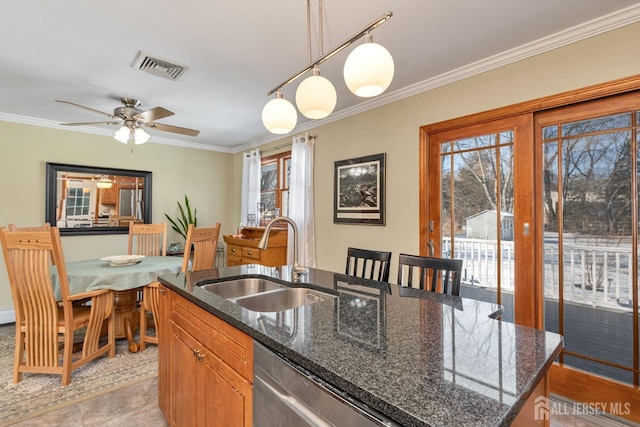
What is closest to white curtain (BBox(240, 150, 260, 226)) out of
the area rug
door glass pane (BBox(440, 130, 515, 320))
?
the area rug

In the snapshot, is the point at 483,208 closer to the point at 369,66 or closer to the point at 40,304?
the point at 369,66

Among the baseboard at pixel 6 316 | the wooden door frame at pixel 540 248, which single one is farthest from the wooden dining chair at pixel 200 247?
the baseboard at pixel 6 316

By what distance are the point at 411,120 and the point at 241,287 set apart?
215 cm

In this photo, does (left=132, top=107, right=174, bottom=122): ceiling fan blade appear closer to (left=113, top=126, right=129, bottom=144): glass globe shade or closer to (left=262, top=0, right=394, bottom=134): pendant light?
(left=113, top=126, right=129, bottom=144): glass globe shade

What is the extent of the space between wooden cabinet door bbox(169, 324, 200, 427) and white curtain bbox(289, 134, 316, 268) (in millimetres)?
2180

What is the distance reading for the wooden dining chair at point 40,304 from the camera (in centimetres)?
221

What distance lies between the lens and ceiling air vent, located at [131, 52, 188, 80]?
2.35m

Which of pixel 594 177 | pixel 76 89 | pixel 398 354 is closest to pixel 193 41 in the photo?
pixel 76 89

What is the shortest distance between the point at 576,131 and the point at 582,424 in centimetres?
188

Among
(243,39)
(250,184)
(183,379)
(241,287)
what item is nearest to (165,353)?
(183,379)

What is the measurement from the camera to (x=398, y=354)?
0.86 meters

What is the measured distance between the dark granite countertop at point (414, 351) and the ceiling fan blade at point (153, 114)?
1.85 m

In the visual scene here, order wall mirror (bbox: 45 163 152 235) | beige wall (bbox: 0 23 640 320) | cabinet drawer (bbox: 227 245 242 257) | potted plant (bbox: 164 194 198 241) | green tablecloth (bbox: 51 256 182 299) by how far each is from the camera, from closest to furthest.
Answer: beige wall (bbox: 0 23 640 320), green tablecloth (bbox: 51 256 182 299), wall mirror (bbox: 45 163 152 235), cabinet drawer (bbox: 227 245 242 257), potted plant (bbox: 164 194 198 241)

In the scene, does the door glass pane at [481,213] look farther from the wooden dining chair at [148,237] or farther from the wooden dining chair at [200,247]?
the wooden dining chair at [148,237]
